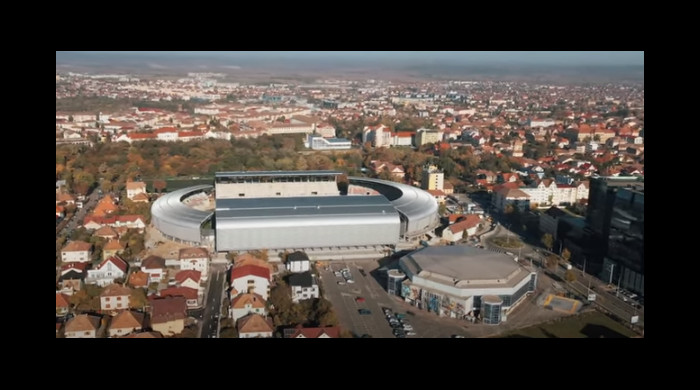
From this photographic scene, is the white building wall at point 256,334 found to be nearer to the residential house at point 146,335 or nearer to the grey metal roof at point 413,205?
the residential house at point 146,335

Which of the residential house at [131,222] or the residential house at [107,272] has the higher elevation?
the residential house at [131,222]

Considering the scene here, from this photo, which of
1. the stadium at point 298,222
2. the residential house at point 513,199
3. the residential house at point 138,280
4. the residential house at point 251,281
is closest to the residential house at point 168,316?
the residential house at point 251,281

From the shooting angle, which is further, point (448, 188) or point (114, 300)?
point (448, 188)

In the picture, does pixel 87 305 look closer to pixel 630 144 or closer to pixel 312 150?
pixel 312 150

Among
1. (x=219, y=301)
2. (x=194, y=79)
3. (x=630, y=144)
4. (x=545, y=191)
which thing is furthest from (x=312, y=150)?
(x=194, y=79)

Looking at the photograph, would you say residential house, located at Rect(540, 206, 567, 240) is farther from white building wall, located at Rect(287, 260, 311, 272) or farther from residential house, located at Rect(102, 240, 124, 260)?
residential house, located at Rect(102, 240, 124, 260)

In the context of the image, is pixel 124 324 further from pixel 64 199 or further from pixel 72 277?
pixel 64 199

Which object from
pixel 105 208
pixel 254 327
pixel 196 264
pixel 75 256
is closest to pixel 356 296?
pixel 254 327
